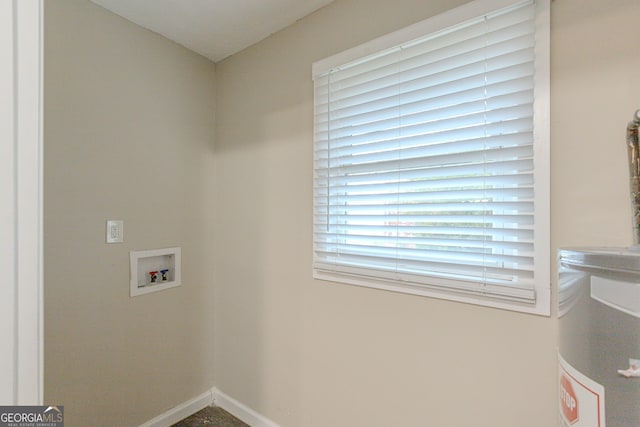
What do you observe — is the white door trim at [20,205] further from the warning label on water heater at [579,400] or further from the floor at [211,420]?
the floor at [211,420]

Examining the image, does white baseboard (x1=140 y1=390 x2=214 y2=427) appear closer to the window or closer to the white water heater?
the window

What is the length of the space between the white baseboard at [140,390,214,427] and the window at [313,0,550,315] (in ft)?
4.71

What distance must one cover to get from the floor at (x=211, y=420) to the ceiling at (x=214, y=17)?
2.61 meters

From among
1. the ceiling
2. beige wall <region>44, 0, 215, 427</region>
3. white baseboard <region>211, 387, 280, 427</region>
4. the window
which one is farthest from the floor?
the ceiling

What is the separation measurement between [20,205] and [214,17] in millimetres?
1644

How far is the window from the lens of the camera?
1041 mm

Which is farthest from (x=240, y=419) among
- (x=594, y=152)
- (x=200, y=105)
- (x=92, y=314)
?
(x=594, y=152)

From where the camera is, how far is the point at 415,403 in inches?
50.8

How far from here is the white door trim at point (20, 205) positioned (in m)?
0.52

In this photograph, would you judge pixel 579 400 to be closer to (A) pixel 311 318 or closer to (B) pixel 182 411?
(A) pixel 311 318

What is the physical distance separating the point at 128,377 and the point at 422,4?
8.42 ft

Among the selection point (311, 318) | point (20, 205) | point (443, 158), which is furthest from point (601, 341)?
point (311, 318)

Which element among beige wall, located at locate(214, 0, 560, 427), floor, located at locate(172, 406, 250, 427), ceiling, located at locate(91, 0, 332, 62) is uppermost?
ceiling, located at locate(91, 0, 332, 62)

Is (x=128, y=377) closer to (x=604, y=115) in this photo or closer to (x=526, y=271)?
(x=526, y=271)
